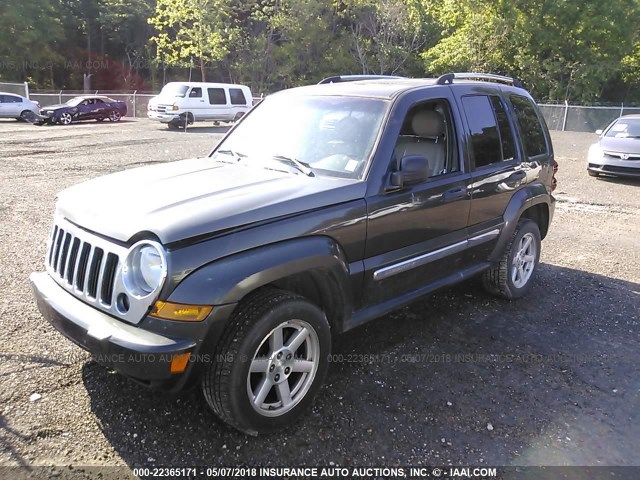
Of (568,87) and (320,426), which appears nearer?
(320,426)

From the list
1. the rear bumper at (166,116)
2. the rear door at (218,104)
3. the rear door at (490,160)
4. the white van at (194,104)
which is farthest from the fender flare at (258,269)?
the rear door at (218,104)

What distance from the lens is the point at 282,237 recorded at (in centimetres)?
289

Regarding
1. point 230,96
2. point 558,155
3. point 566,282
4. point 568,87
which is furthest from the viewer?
point 568,87

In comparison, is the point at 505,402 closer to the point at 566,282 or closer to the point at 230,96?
the point at 566,282

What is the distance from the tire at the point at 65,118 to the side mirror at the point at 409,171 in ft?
80.7

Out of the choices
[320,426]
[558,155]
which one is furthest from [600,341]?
[558,155]

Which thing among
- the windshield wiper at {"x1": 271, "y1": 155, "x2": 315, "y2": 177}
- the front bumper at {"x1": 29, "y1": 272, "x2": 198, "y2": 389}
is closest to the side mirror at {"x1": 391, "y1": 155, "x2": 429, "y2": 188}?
the windshield wiper at {"x1": 271, "y1": 155, "x2": 315, "y2": 177}

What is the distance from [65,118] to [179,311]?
25.1 m

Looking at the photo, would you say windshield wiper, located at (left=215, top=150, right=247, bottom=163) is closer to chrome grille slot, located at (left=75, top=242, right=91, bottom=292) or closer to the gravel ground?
chrome grille slot, located at (left=75, top=242, right=91, bottom=292)

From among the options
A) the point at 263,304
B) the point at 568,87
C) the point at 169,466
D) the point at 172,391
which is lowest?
the point at 169,466

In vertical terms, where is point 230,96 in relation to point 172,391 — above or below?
above

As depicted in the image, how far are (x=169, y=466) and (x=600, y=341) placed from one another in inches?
137

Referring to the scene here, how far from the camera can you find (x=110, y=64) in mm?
47625

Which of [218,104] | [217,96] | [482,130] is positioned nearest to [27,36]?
[217,96]
